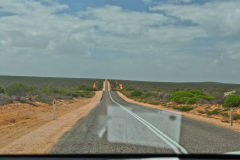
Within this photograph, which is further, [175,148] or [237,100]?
[237,100]

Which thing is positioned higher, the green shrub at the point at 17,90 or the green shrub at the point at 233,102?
the green shrub at the point at 233,102

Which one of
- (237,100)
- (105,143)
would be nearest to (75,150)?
(105,143)

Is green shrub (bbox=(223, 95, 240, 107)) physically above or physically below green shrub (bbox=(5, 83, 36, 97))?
above

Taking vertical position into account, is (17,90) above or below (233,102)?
below

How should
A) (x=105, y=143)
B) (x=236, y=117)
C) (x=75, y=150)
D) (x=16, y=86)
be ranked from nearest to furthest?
(x=75, y=150) < (x=105, y=143) < (x=236, y=117) < (x=16, y=86)

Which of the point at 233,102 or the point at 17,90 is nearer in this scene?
the point at 233,102

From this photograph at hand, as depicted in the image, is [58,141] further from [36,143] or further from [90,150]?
[90,150]

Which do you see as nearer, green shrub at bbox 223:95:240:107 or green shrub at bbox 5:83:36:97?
green shrub at bbox 223:95:240:107

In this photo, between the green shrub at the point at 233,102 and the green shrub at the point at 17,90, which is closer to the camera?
the green shrub at the point at 233,102

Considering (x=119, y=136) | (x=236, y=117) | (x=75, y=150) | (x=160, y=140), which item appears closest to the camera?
(x=75, y=150)

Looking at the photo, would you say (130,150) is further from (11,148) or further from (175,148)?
(11,148)

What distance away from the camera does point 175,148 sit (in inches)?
267

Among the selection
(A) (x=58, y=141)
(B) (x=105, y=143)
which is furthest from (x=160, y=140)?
(A) (x=58, y=141)

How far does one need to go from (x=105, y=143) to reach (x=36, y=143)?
6.57ft
